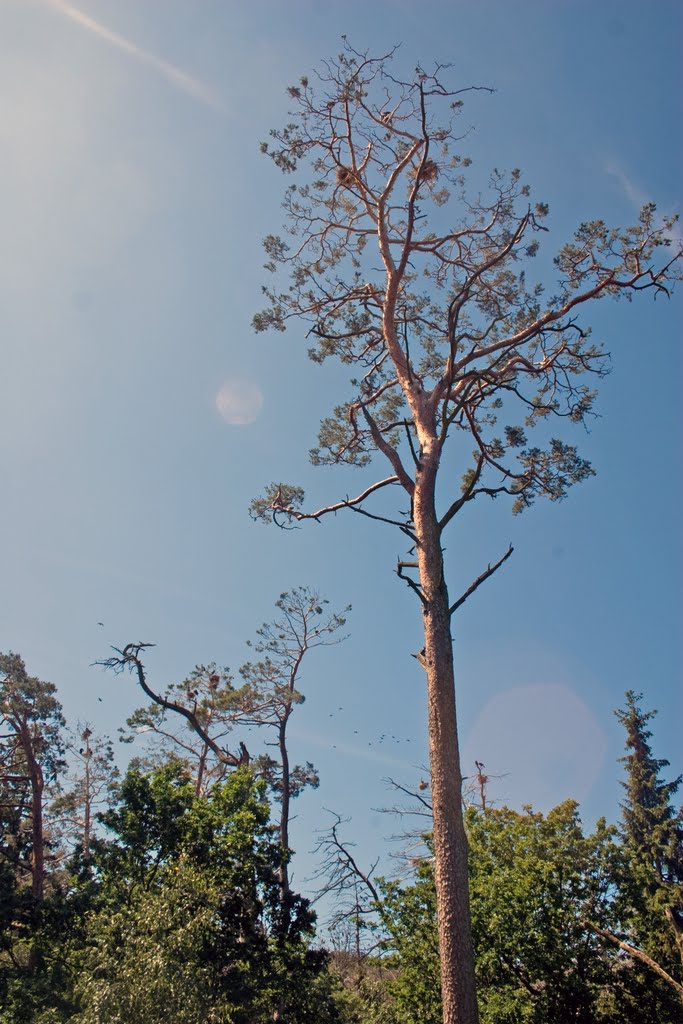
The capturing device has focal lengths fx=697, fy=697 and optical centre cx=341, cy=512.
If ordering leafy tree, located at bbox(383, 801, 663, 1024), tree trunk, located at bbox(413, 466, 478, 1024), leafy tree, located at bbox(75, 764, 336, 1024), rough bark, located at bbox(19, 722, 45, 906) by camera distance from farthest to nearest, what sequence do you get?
rough bark, located at bbox(19, 722, 45, 906)
leafy tree, located at bbox(383, 801, 663, 1024)
leafy tree, located at bbox(75, 764, 336, 1024)
tree trunk, located at bbox(413, 466, 478, 1024)

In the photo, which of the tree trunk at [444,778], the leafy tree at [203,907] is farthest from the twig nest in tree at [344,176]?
the leafy tree at [203,907]

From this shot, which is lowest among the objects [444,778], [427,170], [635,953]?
[635,953]

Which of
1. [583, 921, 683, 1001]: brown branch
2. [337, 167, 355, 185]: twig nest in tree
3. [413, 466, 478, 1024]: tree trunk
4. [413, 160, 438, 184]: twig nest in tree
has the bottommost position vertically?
[583, 921, 683, 1001]: brown branch

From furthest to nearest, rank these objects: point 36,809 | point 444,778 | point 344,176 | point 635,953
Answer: point 36,809 < point 635,953 < point 344,176 < point 444,778

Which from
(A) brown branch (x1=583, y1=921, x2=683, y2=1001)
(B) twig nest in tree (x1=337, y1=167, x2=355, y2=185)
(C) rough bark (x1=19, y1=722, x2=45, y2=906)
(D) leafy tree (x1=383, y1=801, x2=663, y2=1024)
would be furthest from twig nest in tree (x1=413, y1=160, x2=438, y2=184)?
(C) rough bark (x1=19, y1=722, x2=45, y2=906)

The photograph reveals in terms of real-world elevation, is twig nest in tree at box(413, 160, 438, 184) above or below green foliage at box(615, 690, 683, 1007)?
above

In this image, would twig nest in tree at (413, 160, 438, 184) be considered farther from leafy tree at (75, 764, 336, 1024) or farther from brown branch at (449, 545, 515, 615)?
leafy tree at (75, 764, 336, 1024)

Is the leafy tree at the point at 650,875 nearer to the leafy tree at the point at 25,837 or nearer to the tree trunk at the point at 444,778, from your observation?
the tree trunk at the point at 444,778

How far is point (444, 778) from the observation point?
8.65 meters

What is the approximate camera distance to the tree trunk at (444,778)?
7.71 metres

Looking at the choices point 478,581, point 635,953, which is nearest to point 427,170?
point 478,581

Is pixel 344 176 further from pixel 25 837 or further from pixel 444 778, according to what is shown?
pixel 25 837

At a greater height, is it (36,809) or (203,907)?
(36,809)

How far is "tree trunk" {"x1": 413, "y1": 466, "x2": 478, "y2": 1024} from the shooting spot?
25.3 feet
